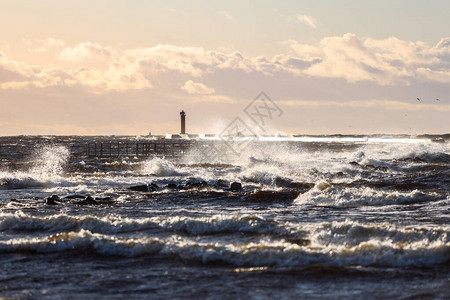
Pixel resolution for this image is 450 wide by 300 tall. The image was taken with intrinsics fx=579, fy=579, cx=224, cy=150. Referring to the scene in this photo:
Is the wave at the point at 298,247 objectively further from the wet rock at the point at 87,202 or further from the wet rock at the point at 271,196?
the wet rock at the point at 271,196

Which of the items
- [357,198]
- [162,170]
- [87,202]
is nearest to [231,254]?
[357,198]

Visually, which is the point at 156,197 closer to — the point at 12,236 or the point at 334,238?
the point at 12,236

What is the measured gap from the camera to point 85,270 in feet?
34.0

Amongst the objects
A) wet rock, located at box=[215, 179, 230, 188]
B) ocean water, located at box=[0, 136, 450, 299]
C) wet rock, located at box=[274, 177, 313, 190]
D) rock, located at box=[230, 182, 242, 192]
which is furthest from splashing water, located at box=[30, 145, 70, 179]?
ocean water, located at box=[0, 136, 450, 299]

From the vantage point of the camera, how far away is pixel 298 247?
36.7ft

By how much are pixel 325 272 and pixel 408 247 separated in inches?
82.1

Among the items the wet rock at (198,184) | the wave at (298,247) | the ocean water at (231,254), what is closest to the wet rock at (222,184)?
the wet rock at (198,184)

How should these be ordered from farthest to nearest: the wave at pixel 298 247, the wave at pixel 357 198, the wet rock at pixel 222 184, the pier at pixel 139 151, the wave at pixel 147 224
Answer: the pier at pixel 139 151 → the wet rock at pixel 222 184 → the wave at pixel 357 198 → the wave at pixel 147 224 → the wave at pixel 298 247

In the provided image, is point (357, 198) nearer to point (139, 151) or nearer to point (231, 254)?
point (231, 254)

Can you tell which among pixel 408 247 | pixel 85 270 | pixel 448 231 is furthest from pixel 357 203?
pixel 85 270

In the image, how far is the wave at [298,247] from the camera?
1063 centimetres

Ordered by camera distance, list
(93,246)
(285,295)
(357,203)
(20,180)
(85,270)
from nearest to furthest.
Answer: (285,295)
(85,270)
(93,246)
(357,203)
(20,180)

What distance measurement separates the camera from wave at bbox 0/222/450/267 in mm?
10633

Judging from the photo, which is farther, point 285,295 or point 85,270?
point 85,270
